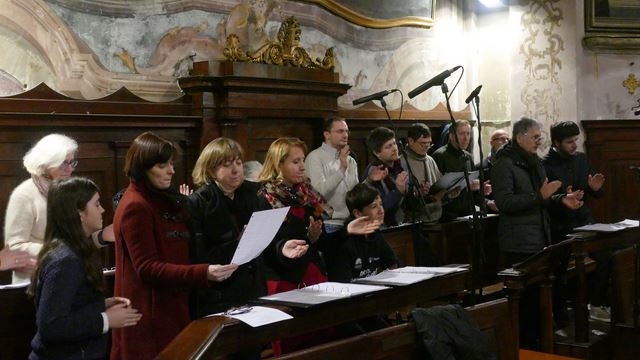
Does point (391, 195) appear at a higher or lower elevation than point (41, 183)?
lower

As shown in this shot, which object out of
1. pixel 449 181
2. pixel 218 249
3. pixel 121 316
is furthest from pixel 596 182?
pixel 121 316

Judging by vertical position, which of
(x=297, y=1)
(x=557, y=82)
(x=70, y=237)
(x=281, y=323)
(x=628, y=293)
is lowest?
(x=628, y=293)

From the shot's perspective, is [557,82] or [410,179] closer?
[410,179]

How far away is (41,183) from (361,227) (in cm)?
169

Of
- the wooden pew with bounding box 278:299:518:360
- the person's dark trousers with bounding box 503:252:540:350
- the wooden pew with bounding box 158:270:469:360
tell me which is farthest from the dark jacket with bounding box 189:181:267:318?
the person's dark trousers with bounding box 503:252:540:350

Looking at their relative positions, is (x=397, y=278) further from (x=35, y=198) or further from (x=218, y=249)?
(x=35, y=198)

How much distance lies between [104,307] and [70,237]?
0.96 ft

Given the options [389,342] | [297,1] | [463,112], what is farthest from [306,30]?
[389,342]

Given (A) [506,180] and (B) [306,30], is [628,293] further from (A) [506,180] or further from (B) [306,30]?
(B) [306,30]

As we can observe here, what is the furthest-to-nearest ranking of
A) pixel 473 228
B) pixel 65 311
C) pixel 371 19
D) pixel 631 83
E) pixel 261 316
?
pixel 631 83, pixel 371 19, pixel 473 228, pixel 65 311, pixel 261 316

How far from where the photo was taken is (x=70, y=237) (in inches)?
115

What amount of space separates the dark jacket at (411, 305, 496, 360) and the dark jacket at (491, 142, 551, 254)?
99.7 inches

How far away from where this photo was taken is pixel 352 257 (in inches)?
158

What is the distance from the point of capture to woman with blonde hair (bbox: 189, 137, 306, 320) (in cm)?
346
